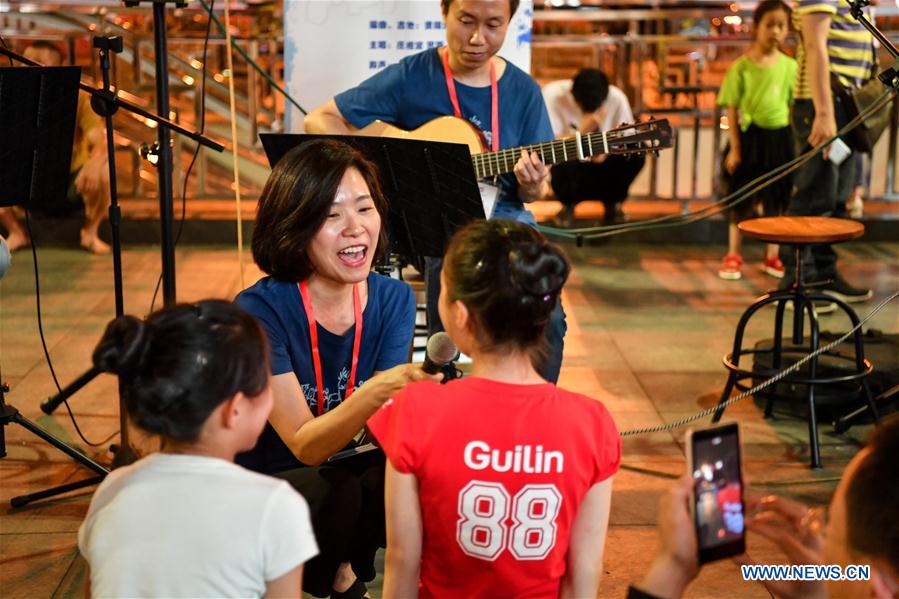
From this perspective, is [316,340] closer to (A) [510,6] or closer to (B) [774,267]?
(A) [510,6]

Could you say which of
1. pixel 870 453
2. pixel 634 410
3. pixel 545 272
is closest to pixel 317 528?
pixel 545 272

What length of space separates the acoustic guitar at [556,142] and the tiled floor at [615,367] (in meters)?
1.26

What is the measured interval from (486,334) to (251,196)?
7.24 meters

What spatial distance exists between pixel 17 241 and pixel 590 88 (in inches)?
165

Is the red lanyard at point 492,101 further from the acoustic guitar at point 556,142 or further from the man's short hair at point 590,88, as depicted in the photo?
the man's short hair at point 590,88

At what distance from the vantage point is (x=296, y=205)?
3.10m

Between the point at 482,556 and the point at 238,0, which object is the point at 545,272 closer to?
the point at 482,556

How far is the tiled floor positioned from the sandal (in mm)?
278

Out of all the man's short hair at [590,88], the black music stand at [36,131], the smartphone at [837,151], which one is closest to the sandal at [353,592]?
the black music stand at [36,131]

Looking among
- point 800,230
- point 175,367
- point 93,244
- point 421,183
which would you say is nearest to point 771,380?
point 800,230

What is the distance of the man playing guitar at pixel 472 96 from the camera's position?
4.54 metres

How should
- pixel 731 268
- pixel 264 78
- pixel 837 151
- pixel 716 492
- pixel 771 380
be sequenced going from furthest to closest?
pixel 264 78 → pixel 731 268 → pixel 837 151 → pixel 771 380 → pixel 716 492

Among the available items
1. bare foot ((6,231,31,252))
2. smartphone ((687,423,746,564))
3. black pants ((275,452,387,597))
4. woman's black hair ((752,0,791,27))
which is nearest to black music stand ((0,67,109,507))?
black pants ((275,452,387,597))

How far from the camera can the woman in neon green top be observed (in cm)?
738
